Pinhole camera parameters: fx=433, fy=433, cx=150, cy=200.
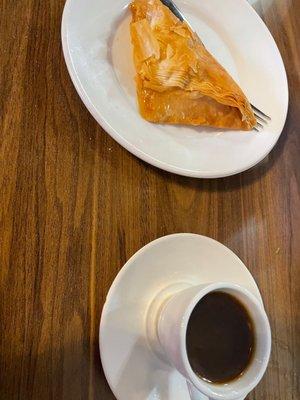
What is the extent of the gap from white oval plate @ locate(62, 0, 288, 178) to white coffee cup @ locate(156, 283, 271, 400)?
0.68 ft

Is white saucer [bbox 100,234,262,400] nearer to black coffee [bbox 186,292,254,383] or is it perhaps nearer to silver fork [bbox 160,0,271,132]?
black coffee [bbox 186,292,254,383]

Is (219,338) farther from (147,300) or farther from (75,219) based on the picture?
(75,219)

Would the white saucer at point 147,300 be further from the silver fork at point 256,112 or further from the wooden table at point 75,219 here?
the silver fork at point 256,112

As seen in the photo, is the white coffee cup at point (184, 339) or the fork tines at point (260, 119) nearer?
the white coffee cup at point (184, 339)

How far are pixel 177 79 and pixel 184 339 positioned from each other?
1.32 ft

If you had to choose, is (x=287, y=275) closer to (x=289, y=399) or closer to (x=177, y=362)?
(x=289, y=399)

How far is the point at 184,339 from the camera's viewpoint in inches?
18.2

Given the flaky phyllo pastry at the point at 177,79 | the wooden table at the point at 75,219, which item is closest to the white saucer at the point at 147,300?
the wooden table at the point at 75,219

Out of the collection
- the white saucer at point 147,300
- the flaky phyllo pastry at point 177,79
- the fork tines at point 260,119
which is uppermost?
the flaky phyllo pastry at point 177,79

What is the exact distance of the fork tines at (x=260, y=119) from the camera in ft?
2.36

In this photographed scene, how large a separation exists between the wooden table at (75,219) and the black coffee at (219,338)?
0.13m

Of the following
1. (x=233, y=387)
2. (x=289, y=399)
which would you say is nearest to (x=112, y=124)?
(x=233, y=387)

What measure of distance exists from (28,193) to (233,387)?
35 cm

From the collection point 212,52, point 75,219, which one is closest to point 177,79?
point 212,52
